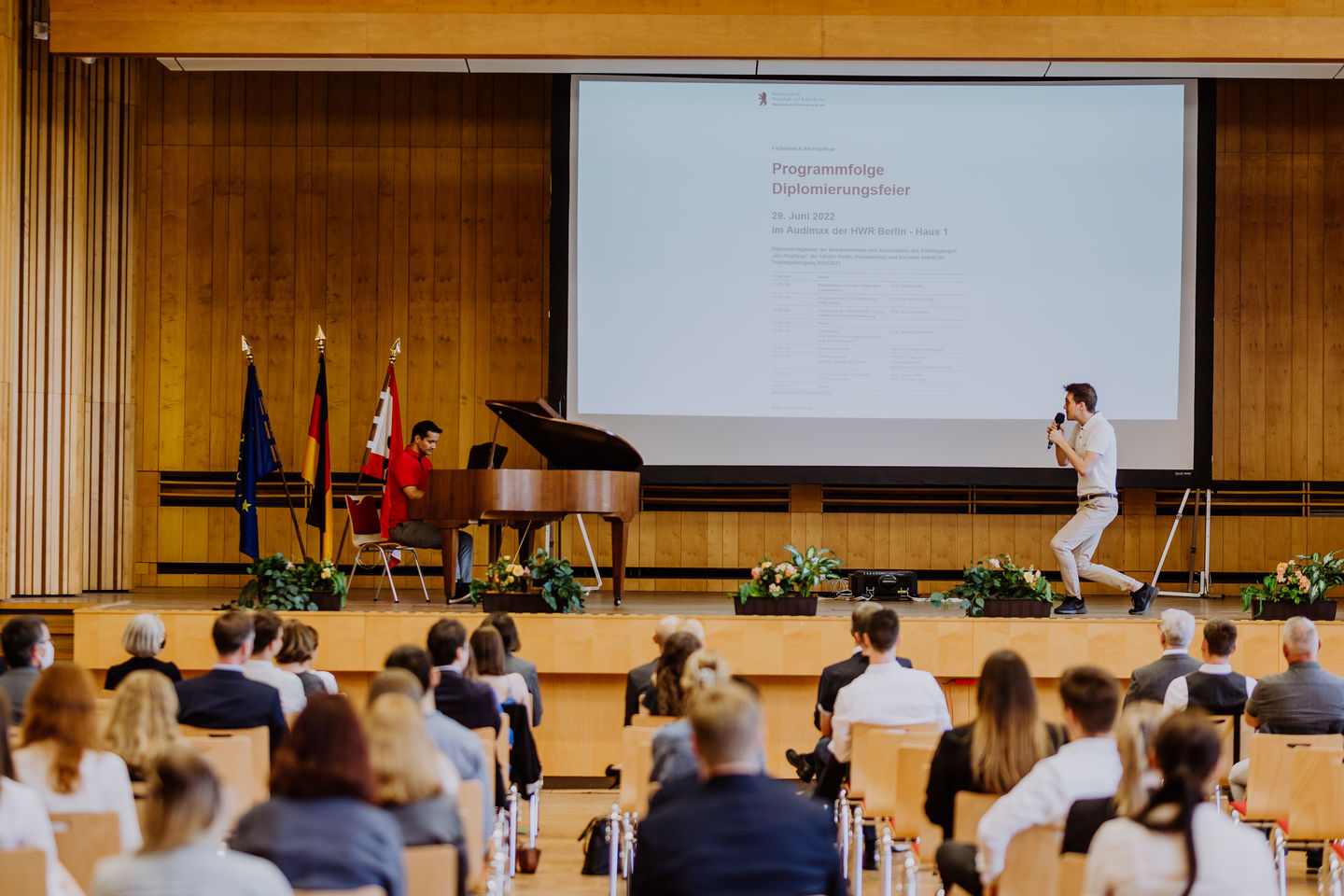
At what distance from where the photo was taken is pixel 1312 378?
11.1 meters

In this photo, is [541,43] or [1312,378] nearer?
[541,43]

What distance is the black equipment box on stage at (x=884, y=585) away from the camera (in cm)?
963

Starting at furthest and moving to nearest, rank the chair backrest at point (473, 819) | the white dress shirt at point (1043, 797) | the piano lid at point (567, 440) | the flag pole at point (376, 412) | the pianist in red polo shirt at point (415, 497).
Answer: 1. the flag pole at point (376, 412)
2. the pianist in red polo shirt at point (415, 497)
3. the piano lid at point (567, 440)
4. the chair backrest at point (473, 819)
5. the white dress shirt at point (1043, 797)

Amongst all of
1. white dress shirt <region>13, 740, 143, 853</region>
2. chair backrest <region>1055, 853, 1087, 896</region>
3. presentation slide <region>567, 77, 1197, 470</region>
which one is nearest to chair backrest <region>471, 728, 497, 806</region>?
white dress shirt <region>13, 740, 143, 853</region>

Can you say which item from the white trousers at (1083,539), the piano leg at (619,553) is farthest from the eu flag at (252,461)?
the white trousers at (1083,539)

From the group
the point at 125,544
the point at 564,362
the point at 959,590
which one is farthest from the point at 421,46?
the point at 959,590

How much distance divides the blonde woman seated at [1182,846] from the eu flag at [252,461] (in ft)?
26.1

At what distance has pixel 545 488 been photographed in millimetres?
7871

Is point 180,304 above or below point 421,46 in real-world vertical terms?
below

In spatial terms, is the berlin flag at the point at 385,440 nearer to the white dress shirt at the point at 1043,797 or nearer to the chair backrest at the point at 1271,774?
the chair backrest at the point at 1271,774

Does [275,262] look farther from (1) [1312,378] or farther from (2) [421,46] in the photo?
(1) [1312,378]

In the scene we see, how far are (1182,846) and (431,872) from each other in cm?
149

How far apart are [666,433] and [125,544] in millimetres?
4451

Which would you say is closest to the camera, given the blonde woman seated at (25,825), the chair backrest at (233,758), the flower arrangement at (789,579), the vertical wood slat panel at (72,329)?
the blonde woman seated at (25,825)
